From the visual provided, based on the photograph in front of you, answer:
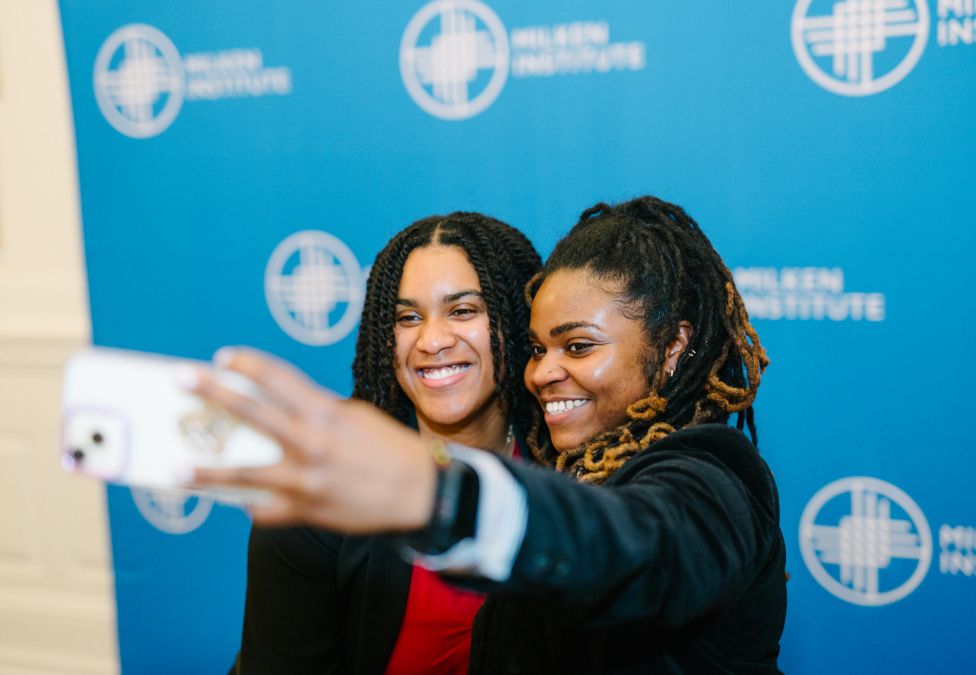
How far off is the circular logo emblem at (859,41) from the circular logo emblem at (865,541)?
0.80m

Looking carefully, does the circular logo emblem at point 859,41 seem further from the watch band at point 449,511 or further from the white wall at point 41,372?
the white wall at point 41,372

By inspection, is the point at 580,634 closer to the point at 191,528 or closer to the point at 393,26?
the point at 393,26

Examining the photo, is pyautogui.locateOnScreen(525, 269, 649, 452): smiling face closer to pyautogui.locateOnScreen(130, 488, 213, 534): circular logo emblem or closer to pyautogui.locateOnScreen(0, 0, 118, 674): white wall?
pyautogui.locateOnScreen(130, 488, 213, 534): circular logo emblem

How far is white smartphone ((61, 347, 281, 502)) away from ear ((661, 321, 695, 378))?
813 millimetres

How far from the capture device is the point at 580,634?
1.15 meters

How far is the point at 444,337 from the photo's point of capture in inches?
67.3

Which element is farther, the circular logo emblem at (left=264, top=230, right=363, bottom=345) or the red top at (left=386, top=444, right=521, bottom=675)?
the circular logo emblem at (left=264, top=230, right=363, bottom=345)

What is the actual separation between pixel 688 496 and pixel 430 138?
1.45m

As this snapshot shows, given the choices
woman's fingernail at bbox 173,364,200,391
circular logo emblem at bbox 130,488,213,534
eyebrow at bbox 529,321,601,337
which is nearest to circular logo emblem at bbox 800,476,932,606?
eyebrow at bbox 529,321,601,337

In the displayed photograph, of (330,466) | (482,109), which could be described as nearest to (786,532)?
(482,109)

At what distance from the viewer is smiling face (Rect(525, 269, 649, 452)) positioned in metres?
1.34

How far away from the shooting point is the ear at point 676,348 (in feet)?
4.45

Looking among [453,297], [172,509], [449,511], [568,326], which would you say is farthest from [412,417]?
[449,511]

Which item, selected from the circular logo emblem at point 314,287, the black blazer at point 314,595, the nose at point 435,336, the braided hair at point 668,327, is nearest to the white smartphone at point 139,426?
the braided hair at point 668,327
